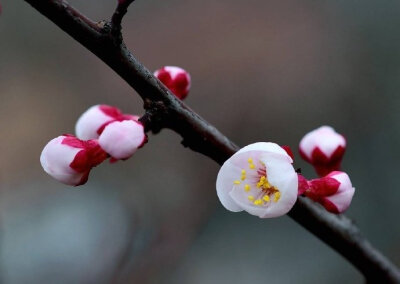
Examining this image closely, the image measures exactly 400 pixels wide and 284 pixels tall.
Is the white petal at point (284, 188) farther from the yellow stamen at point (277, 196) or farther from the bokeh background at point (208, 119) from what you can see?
the bokeh background at point (208, 119)

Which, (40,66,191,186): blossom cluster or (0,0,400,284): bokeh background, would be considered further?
(0,0,400,284): bokeh background

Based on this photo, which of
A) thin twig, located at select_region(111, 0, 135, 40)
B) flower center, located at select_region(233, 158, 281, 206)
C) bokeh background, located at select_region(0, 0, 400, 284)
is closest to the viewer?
thin twig, located at select_region(111, 0, 135, 40)

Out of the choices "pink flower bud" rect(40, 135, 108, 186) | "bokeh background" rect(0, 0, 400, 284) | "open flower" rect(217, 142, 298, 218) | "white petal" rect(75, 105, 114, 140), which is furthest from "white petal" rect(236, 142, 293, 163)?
"bokeh background" rect(0, 0, 400, 284)

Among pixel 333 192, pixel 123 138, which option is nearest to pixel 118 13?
pixel 123 138

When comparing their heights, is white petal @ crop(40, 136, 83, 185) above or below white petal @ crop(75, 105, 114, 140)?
below

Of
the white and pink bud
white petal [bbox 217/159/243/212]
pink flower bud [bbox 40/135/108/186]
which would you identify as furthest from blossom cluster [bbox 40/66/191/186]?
the white and pink bud

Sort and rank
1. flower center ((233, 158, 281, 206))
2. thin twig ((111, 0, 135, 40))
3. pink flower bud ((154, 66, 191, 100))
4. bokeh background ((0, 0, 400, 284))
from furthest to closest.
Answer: bokeh background ((0, 0, 400, 284))
pink flower bud ((154, 66, 191, 100))
flower center ((233, 158, 281, 206))
thin twig ((111, 0, 135, 40))

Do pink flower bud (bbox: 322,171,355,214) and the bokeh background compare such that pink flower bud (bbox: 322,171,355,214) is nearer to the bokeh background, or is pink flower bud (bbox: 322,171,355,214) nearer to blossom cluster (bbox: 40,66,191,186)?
blossom cluster (bbox: 40,66,191,186)
